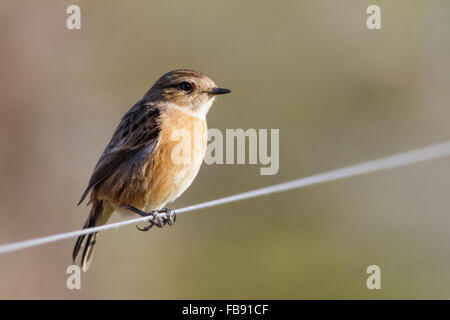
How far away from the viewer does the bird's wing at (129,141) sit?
224 inches

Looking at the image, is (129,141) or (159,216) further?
Answer: (129,141)

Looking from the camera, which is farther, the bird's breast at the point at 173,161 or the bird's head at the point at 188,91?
the bird's head at the point at 188,91

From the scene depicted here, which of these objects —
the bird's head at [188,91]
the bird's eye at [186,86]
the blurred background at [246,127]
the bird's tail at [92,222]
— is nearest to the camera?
the bird's tail at [92,222]

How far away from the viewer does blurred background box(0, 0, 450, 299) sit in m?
8.00

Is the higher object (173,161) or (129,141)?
(129,141)

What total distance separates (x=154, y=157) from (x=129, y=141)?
364mm

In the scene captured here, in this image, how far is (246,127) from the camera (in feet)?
29.6

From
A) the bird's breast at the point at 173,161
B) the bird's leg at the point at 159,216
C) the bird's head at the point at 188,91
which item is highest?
the bird's head at the point at 188,91

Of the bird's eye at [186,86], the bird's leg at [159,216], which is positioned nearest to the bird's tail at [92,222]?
the bird's leg at [159,216]

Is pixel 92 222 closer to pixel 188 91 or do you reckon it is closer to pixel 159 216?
pixel 159 216

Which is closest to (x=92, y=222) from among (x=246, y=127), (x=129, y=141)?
(x=129, y=141)

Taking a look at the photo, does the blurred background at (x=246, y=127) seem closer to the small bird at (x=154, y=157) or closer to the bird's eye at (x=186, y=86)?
the small bird at (x=154, y=157)

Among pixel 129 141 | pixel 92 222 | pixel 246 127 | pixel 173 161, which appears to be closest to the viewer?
pixel 173 161

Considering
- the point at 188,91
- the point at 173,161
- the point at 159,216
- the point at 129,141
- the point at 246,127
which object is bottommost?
the point at 159,216
